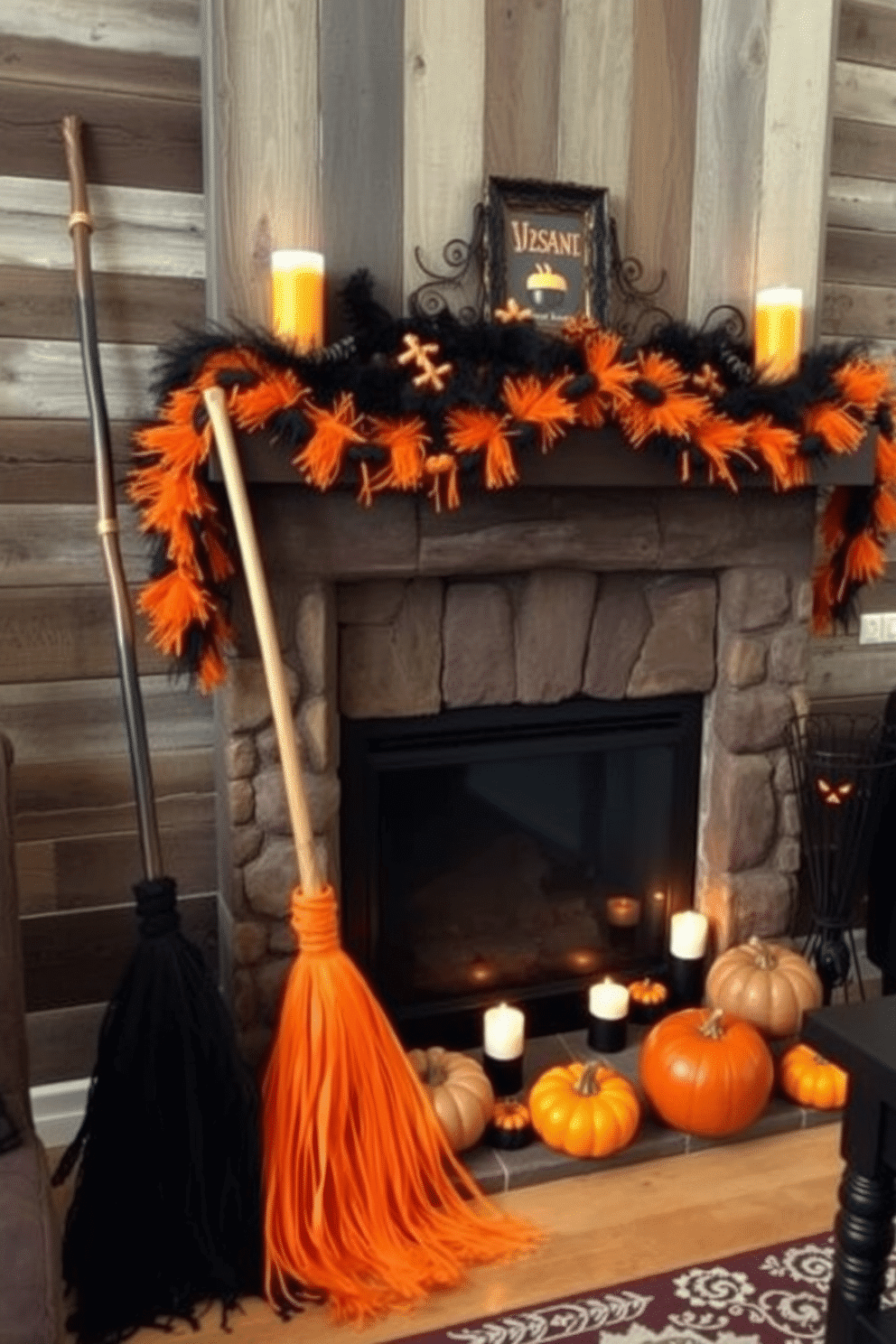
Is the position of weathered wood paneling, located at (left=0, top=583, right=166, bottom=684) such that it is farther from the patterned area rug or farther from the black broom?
the patterned area rug

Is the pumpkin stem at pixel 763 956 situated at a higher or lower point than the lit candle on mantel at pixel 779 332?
lower

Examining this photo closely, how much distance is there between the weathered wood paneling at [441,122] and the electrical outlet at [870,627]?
1.32 m

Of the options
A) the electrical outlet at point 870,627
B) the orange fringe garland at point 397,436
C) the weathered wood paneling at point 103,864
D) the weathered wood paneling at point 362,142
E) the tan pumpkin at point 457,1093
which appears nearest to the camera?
the orange fringe garland at point 397,436

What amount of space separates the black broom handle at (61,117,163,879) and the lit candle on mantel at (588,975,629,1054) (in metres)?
0.95

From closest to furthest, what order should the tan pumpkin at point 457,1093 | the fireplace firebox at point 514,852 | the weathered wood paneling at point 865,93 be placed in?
the tan pumpkin at point 457,1093 → the fireplace firebox at point 514,852 → the weathered wood paneling at point 865,93

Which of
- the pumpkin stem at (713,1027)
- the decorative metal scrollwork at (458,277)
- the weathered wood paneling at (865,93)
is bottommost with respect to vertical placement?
the pumpkin stem at (713,1027)

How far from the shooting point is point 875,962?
266cm

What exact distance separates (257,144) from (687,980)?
1767mm

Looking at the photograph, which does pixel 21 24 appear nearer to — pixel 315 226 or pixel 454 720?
pixel 315 226

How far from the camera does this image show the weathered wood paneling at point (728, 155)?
2.12m

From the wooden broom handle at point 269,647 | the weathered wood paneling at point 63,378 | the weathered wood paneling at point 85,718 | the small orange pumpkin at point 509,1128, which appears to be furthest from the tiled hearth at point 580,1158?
the weathered wood paneling at point 63,378

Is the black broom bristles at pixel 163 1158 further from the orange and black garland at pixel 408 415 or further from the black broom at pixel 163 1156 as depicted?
the orange and black garland at pixel 408 415

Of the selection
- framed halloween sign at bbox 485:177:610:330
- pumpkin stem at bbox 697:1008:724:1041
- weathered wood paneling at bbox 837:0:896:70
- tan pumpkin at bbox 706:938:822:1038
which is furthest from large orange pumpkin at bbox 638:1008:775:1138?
weathered wood paneling at bbox 837:0:896:70

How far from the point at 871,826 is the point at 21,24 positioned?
2.15 m
